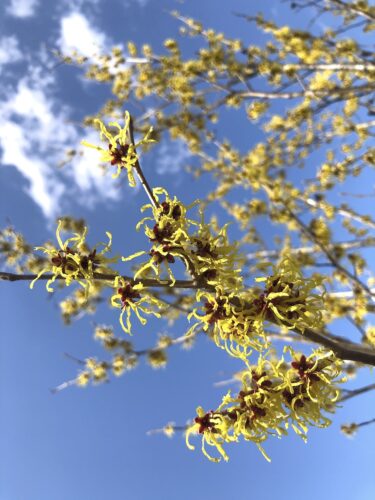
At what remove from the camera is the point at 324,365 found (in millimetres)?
2051

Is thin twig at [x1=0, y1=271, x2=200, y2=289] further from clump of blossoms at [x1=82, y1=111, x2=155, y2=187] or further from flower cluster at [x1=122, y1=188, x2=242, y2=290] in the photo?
clump of blossoms at [x1=82, y1=111, x2=155, y2=187]

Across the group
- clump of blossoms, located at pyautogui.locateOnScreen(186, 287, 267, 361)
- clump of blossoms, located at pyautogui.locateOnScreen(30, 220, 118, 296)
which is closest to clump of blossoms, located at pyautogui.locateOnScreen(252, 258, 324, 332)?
clump of blossoms, located at pyautogui.locateOnScreen(186, 287, 267, 361)

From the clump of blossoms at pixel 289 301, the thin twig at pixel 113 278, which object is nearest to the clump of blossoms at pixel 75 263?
the thin twig at pixel 113 278

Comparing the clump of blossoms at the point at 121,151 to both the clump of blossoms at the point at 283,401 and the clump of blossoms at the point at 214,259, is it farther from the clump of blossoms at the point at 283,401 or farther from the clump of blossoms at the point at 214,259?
the clump of blossoms at the point at 283,401

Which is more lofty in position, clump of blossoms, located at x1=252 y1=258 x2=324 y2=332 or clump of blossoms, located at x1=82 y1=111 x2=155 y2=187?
clump of blossoms, located at x1=82 y1=111 x2=155 y2=187

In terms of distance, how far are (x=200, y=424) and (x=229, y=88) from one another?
5592 mm

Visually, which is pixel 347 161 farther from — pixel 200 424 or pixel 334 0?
pixel 200 424

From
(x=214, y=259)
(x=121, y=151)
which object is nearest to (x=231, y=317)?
(x=214, y=259)

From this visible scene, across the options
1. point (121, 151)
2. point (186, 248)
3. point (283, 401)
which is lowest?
point (283, 401)

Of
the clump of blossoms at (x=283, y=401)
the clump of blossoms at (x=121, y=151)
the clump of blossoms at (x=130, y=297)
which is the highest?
the clump of blossoms at (x=121, y=151)

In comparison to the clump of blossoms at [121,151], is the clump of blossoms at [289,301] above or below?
below

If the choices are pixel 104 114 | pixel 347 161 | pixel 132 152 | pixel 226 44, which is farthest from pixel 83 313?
pixel 226 44

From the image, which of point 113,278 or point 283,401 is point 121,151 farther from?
point 283,401

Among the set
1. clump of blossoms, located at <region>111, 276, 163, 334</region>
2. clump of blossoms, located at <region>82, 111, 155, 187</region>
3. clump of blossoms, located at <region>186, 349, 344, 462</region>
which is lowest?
clump of blossoms, located at <region>186, 349, 344, 462</region>
